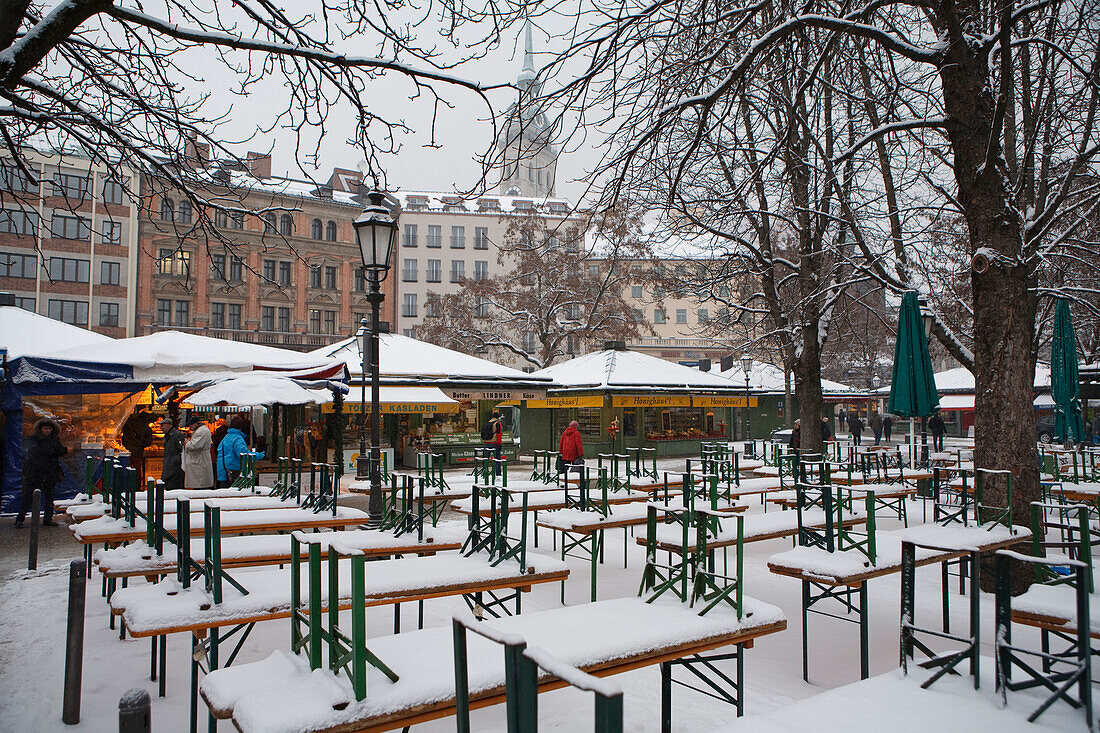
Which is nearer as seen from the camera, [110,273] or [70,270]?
[70,270]

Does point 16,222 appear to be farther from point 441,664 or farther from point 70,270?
point 441,664

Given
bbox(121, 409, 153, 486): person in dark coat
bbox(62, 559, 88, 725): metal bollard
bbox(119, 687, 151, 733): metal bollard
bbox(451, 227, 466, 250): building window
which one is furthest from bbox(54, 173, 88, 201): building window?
bbox(451, 227, 466, 250): building window

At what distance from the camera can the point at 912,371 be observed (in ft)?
30.6

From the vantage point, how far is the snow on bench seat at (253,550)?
19.2 ft

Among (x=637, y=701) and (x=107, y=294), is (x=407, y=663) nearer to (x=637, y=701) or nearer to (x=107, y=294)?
(x=637, y=701)

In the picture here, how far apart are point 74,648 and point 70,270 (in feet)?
158

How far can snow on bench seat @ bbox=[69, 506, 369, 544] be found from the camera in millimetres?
7023

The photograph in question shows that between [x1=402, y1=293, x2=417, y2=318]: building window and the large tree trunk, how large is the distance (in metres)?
56.8

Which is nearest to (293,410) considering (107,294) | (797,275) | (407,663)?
(797,275)

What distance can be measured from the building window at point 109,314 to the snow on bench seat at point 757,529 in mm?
47138

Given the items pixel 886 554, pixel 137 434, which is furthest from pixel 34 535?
pixel 886 554

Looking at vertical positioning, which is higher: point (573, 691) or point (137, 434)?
point (137, 434)

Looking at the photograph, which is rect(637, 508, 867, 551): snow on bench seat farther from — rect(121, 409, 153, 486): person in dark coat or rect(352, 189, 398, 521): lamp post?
rect(121, 409, 153, 486): person in dark coat

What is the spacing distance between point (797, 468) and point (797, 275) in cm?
746
